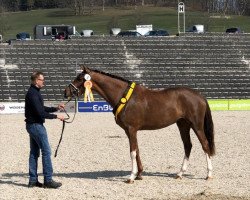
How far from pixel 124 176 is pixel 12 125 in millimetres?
14192

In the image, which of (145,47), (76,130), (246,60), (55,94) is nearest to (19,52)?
(55,94)

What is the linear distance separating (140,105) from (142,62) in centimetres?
3212

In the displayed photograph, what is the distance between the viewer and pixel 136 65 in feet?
145

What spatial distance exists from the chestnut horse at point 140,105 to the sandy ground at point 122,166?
0.65 metres

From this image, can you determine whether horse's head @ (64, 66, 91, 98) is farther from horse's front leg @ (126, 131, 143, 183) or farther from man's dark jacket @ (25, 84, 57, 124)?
horse's front leg @ (126, 131, 143, 183)

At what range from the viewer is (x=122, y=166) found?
14.5 metres

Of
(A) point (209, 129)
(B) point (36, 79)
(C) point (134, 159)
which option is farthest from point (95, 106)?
(B) point (36, 79)

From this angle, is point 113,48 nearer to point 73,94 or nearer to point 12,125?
point 12,125

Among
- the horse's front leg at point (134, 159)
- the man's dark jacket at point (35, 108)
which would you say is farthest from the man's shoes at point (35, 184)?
the horse's front leg at point (134, 159)

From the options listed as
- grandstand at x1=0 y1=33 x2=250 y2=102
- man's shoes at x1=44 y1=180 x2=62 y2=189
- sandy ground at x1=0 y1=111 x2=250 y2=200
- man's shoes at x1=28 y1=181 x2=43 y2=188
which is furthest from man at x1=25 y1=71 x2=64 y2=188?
grandstand at x1=0 y1=33 x2=250 y2=102

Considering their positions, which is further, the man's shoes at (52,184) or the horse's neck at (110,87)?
the horse's neck at (110,87)

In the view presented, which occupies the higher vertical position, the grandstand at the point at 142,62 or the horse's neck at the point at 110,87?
the horse's neck at the point at 110,87

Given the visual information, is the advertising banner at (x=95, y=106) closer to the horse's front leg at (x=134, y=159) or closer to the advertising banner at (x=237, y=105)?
the advertising banner at (x=237, y=105)

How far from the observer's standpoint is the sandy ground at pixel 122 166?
37.0 feet
